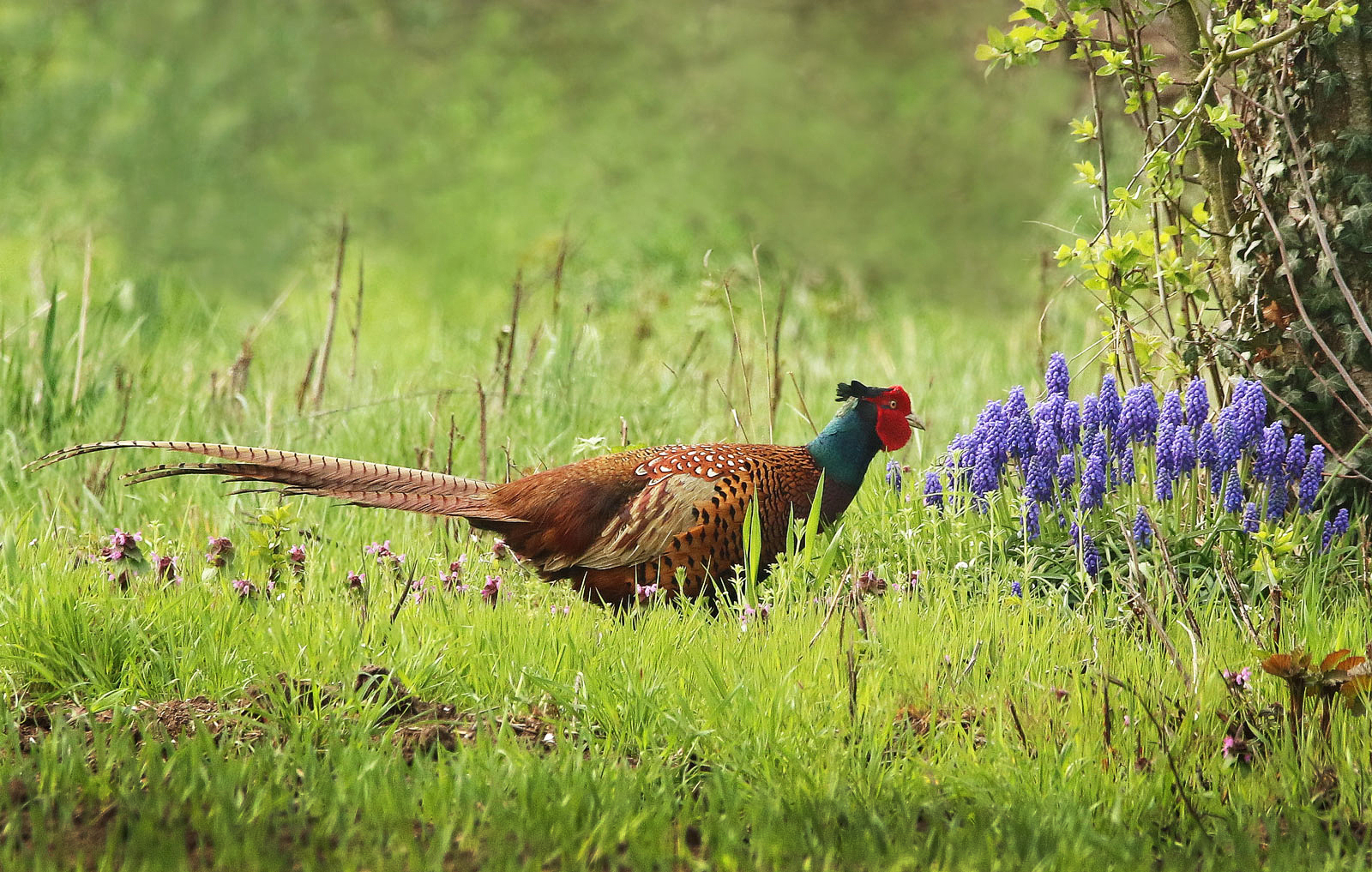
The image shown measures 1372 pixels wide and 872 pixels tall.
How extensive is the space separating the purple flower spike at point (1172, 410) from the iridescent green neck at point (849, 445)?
803 mm

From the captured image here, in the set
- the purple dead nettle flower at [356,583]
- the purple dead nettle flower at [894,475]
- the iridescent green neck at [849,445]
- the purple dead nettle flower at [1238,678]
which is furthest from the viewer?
the purple dead nettle flower at [894,475]

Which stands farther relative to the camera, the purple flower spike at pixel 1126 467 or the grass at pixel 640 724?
the purple flower spike at pixel 1126 467

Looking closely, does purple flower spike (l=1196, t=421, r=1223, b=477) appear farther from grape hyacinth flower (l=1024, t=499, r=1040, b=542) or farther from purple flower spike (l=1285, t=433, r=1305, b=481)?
grape hyacinth flower (l=1024, t=499, r=1040, b=542)

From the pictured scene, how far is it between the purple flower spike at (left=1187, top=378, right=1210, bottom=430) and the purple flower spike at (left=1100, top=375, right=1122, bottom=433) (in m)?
0.18

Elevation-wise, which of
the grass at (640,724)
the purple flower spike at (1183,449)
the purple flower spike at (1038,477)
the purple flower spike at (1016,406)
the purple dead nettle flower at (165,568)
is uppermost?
the purple flower spike at (1016,406)

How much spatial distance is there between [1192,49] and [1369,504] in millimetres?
1367

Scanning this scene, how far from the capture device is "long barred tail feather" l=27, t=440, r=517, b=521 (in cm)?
352

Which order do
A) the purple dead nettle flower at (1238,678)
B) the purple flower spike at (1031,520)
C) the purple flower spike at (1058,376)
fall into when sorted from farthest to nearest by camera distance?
the purple flower spike at (1058,376) → the purple flower spike at (1031,520) → the purple dead nettle flower at (1238,678)

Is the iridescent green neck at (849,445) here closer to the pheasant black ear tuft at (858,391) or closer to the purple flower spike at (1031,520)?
the pheasant black ear tuft at (858,391)

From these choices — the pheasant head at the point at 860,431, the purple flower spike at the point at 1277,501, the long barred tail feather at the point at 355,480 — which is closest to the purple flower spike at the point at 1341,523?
the purple flower spike at the point at 1277,501

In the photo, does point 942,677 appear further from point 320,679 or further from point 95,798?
point 95,798

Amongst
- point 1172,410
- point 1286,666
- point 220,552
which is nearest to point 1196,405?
point 1172,410

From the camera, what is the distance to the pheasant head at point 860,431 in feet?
12.8

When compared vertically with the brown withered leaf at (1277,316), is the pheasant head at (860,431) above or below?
below
